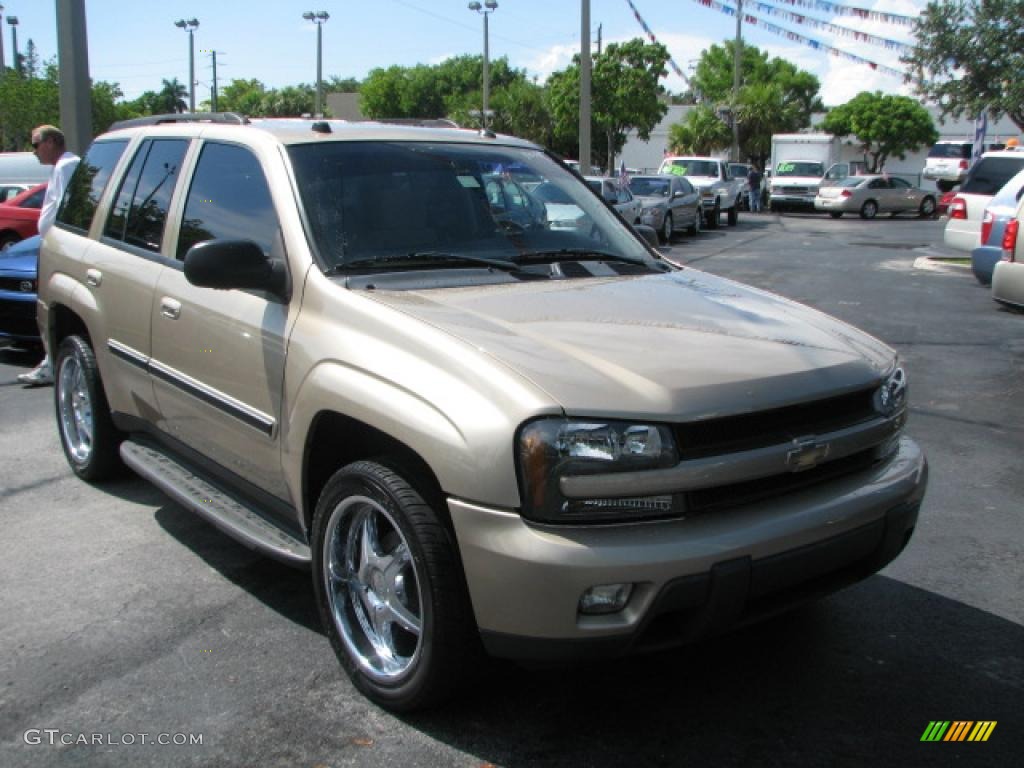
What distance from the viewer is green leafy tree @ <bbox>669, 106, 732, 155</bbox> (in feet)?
175

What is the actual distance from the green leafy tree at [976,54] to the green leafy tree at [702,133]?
1058 inches

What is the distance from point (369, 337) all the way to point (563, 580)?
3.38 feet

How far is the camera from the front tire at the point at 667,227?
74.5 feet

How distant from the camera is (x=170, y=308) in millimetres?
4164

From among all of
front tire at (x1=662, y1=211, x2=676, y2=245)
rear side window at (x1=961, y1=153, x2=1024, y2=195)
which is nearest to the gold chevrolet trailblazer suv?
rear side window at (x1=961, y1=153, x2=1024, y2=195)

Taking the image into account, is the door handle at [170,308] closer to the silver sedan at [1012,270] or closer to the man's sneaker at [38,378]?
the man's sneaker at [38,378]

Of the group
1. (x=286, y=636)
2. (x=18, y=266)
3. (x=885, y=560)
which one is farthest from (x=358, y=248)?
(x=18, y=266)

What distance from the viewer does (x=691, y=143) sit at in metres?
55.0

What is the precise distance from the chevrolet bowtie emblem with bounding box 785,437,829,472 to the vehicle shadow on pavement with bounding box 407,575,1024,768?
82 centimetres

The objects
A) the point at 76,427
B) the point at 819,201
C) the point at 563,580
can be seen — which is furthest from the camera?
the point at 819,201

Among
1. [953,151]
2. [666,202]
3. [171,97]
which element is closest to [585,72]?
[666,202]

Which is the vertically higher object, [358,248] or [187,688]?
[358,248]

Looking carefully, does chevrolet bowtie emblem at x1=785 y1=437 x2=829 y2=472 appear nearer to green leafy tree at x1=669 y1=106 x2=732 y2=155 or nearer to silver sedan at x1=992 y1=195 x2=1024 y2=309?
silver sedan at x1=992 y1=195 x2=1024 y2=309

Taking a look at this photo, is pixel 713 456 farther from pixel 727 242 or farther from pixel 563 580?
pixel 727 242
